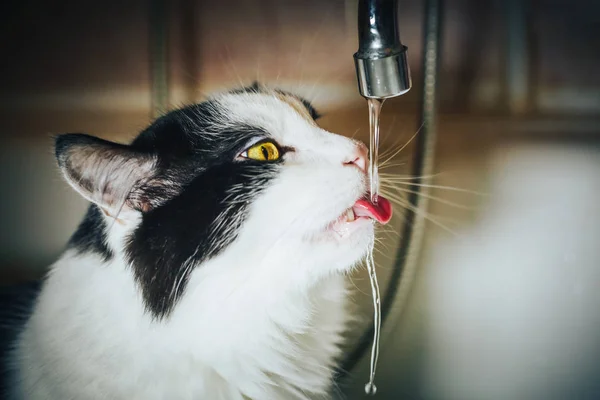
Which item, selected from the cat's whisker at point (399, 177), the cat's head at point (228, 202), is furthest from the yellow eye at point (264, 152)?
the cat's whisker at point (399, 177)

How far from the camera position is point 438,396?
0.95 meters

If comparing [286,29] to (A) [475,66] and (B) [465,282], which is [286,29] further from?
(B) [465,282]

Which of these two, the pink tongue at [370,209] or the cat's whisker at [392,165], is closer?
the pink tongue at [370,209]

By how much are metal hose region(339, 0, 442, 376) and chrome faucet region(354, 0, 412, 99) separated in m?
0.27

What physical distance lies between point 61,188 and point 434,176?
60cm

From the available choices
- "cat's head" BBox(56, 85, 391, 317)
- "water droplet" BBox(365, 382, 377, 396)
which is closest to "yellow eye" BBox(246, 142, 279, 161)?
"cat's head" BBox(56, 85, 391, 317)

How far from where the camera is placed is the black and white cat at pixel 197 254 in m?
0.68

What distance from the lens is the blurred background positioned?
0.77 meters

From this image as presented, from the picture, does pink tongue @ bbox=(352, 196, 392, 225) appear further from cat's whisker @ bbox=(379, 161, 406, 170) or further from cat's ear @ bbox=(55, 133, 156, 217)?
cat's ear @ bbox=(55, 133, 156, 217)

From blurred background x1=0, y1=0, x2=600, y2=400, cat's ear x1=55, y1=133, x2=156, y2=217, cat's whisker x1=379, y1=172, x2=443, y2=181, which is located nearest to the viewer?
cat's ear x1=55, y1=133, x2=156, y2=217

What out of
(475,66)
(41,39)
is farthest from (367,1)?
(41,39)

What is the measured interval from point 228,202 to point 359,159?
184mm

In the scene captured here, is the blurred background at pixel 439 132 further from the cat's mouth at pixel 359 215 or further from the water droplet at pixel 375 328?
the cat's mouth at pixel 359 215

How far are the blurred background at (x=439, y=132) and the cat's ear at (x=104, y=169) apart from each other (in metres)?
0.11
